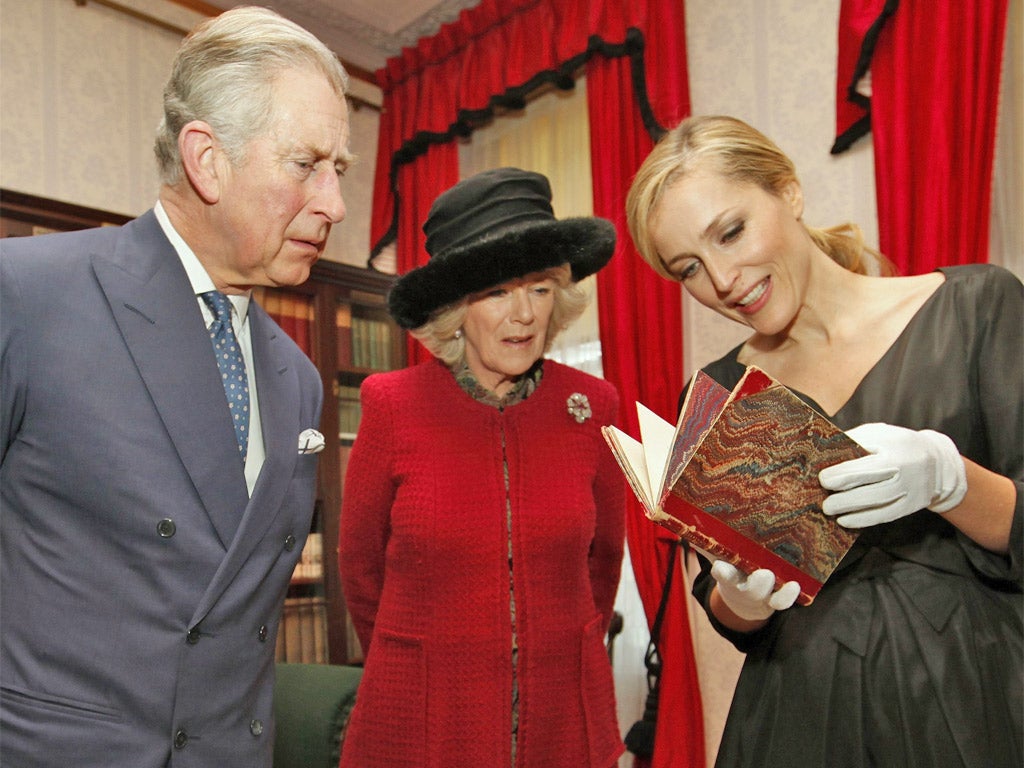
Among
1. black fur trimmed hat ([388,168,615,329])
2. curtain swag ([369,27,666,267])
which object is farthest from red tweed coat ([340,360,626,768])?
curtain swag ([369,27,666,267])

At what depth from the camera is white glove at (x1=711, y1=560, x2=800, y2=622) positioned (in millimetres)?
1141

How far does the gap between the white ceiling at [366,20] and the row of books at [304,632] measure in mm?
2782

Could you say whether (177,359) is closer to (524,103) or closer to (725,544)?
(725,544)

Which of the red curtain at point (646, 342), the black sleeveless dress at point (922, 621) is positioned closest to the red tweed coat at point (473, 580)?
the black sleeveless dress at point (922, 621)

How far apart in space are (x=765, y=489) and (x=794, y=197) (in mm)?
664

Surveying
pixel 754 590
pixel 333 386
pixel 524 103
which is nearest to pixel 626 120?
pixel 524 103

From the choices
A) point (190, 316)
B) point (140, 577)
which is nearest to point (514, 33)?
point (190, 316)

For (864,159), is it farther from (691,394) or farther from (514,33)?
(691,394)

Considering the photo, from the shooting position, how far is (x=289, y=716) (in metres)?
2.04

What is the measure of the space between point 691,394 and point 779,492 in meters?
0.21

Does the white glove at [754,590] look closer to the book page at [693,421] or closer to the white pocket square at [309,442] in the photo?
the book page at [693,421]

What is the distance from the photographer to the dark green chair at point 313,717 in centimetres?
198

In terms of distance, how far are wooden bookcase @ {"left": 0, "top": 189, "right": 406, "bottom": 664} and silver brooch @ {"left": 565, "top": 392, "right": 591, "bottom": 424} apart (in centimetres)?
177

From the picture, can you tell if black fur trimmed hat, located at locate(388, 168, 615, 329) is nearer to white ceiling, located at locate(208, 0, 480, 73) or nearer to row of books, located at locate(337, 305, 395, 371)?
row of books, located at locate(337, 305, 395, 371)
